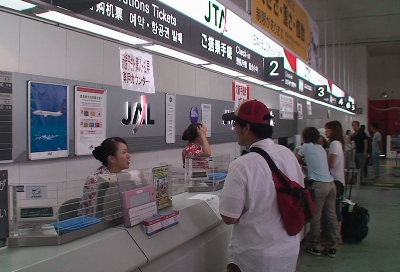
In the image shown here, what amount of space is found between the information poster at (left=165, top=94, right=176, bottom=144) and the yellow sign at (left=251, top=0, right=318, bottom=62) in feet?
6.25

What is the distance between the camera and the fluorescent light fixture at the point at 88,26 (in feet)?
5.07

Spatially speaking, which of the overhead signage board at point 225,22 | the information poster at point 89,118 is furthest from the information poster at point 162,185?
the information poster at point 89,118

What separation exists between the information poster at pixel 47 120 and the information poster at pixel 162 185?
200 cm

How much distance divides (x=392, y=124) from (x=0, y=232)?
19.8 metres

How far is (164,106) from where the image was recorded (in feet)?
19.0

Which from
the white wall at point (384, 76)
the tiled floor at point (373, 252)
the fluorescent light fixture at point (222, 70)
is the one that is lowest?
the tiled floor at point (373, 252)

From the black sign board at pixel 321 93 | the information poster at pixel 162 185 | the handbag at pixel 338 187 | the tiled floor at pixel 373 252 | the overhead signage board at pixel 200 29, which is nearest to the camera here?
the overhead signage board at pixel 200 29

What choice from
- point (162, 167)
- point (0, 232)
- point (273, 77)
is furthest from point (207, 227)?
point (273, 77)

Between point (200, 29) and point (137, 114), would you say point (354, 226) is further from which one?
point (200, 29)

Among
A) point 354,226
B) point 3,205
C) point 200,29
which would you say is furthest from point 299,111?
point 3,205

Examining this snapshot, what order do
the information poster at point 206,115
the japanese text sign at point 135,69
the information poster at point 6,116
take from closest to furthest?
the japanese text sign at point 135,69 → the information poster at point 6,116 → the information poster at point 206,115

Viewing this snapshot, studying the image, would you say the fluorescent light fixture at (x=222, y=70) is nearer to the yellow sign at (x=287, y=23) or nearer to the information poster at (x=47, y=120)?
the yellow sign at (x=287, y=23)

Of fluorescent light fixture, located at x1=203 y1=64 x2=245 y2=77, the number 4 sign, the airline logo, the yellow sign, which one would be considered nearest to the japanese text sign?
fluorescent light fixture, located at x1=203 y1=64 x2=245 y2=77

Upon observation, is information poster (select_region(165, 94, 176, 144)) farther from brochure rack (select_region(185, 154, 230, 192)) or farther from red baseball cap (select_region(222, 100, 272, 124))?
red baseball cap (select_region(222, 100, 272, 124))
